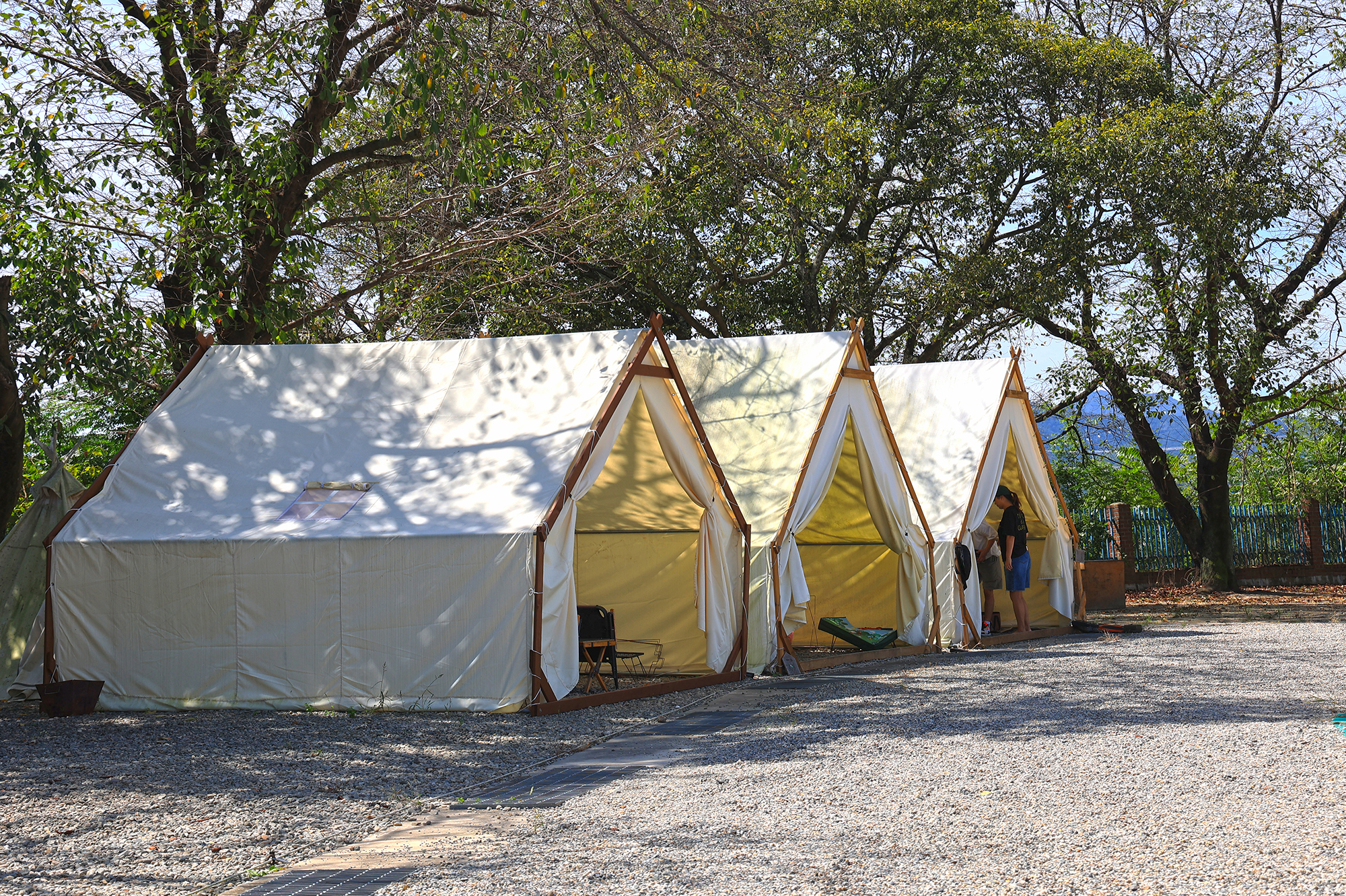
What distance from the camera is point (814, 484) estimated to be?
378 inches

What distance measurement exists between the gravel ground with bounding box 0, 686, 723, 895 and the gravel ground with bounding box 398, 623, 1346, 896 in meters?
0.79

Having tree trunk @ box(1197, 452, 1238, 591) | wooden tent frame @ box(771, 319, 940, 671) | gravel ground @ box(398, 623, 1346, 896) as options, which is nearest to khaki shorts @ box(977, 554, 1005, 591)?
wooden tent frame @ box(771, 319, 940, 671)

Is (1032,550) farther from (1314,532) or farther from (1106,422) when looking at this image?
(1314,532)

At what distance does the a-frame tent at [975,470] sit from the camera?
10.8 m

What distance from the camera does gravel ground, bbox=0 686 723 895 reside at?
12.9ft

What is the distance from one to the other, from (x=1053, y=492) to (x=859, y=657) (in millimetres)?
4065

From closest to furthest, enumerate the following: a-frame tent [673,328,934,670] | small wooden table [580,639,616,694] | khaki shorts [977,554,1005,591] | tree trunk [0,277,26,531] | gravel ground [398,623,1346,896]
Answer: gravel ground [398,623,1346,896] < small wooden table [580,639,616,694] < tree trunk [0,277,26,531] < a-frame tent [673,328,934,670] < khaki shorts [977,554,1005,591]

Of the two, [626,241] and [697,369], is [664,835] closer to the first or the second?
[697,369]

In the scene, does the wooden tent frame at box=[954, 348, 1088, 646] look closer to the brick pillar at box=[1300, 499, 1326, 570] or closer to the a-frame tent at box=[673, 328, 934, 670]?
the a-frame tent at box=[673, 328, 934, 670]

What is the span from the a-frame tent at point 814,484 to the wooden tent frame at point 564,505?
0.90ft

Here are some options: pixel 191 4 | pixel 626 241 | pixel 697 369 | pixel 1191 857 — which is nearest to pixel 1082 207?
pixel 626 241

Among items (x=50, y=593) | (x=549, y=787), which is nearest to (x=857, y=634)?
(x=549, y=787)

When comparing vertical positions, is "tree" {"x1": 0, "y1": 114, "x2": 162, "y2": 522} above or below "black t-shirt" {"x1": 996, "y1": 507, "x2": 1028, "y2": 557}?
above

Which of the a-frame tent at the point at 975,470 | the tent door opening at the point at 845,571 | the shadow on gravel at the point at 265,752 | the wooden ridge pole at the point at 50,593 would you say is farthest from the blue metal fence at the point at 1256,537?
the wooden ridge pole at the point at 50,593
